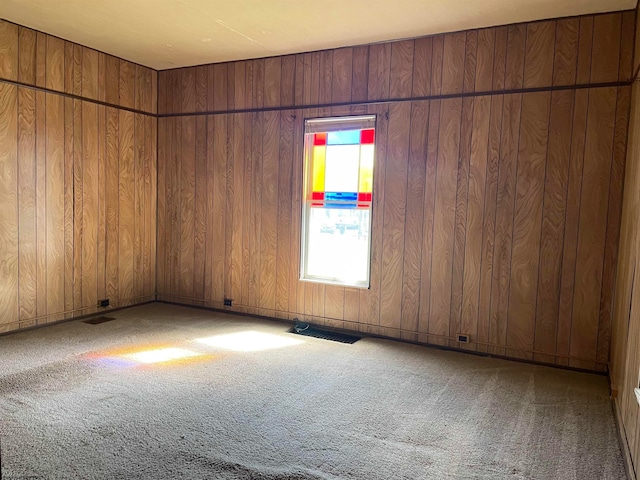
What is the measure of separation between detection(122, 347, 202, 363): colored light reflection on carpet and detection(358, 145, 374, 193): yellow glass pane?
212 centimetres

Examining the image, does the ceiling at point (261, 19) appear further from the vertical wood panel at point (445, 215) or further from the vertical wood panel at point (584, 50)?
→ the vertical wood panel at point (445, 215)

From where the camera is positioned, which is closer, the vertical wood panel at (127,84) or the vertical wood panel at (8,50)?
the vertical wood panel at (8,50)

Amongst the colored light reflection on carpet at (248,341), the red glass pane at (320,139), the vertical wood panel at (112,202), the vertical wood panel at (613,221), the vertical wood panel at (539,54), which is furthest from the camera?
the vertical wood panel at (112,202)

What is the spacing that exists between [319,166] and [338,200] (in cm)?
41

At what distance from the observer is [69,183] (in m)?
4.69

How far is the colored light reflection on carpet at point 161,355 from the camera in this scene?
3695 mm

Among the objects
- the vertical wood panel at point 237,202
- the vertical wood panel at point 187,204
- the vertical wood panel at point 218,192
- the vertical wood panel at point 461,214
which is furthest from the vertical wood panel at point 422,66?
the vertical wood panel at point 187,204

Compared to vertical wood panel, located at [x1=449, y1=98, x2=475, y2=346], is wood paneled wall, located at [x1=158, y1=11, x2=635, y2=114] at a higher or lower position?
higher

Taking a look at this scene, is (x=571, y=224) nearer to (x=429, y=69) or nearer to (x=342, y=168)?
(x=429, y=69)

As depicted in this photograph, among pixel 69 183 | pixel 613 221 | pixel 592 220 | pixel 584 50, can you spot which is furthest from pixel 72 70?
pixel 613 221

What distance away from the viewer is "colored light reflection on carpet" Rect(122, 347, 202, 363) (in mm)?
3695

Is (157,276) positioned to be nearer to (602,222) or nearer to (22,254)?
(22,254)

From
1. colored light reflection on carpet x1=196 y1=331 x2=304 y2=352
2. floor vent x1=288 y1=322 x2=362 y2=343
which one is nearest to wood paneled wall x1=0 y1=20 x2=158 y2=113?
colored light reflection on carpet x1=196 y1=331 x2=304 y2=352

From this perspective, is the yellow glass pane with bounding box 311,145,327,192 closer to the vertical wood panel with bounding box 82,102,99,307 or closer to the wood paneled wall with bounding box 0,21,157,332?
the wood paneled wall with bounding box 0,21,157,332
